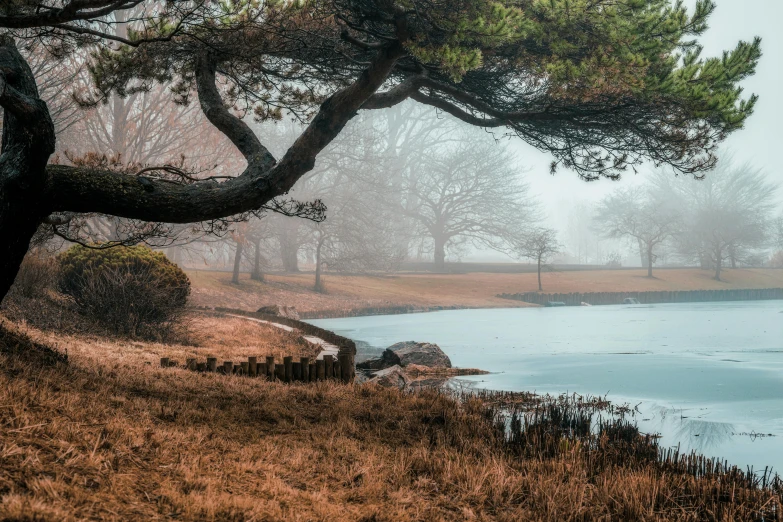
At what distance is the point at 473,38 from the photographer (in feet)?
26.1

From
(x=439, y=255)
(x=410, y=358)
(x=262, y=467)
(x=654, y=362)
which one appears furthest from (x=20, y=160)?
(x=439, y=255)

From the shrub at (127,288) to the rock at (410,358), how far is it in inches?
147

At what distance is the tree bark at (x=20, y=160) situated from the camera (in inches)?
241

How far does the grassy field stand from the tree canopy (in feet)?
51.7

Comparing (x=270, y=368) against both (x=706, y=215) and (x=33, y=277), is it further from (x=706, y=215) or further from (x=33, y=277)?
(x=706, y=215)

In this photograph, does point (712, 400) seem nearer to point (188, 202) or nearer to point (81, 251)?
point (188, 202)

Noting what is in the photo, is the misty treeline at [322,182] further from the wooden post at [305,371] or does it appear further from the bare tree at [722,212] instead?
the bare tree at [722,212]

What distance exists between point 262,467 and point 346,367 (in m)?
4.19

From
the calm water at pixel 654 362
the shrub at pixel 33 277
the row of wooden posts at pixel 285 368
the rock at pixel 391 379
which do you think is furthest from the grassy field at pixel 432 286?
the row of wooden posts at pixel 285 368

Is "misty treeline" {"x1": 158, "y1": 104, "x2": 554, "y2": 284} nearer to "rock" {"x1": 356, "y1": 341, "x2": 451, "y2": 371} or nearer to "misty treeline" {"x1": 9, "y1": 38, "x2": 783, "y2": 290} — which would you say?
"misty treeline" {"x1": 9, "y1": 38, "x2": 783, "y2": 290}

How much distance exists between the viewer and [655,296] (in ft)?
141

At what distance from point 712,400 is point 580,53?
232 inches

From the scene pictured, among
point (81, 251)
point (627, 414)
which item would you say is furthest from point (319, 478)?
point (81, 251)

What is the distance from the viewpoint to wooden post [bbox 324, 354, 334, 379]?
8.90m
